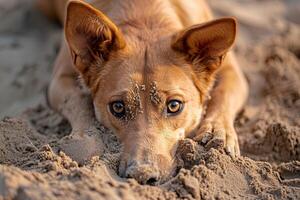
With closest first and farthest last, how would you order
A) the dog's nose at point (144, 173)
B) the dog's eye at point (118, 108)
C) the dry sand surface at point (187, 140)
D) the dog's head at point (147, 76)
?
the dry sand surface at point (187, 140) → the dog's nose at point (144, 173) → the dog's head at point (147, 76) → the dog's eye at point (118, 108)

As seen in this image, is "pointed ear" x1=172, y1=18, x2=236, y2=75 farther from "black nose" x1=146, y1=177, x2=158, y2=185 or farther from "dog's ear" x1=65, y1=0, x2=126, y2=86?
"black nose" x1=146, y1=177, x2=158, y2=185

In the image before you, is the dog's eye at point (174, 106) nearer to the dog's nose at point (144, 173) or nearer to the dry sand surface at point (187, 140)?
the dry sand surface at point (187, 140)

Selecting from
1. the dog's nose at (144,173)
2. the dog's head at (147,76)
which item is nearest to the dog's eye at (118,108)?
the dog's head at (147,76)

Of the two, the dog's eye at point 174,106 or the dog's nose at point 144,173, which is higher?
the dog's eye at point 174,106

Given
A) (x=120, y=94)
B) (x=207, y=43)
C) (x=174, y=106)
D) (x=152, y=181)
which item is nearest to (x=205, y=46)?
(x=207, y=43)

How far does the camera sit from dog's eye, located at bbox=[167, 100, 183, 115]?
3.61 m

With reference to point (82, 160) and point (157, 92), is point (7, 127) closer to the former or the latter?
point (82, 160)

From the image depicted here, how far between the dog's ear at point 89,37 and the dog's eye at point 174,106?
0.52 meters

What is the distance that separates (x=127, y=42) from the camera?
3.89 metres

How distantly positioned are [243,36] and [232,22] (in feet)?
7.45

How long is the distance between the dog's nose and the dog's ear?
94 cm

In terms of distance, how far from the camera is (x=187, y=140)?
351 centimetres

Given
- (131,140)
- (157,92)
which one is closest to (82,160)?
(131,140)

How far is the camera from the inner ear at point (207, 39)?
3609 mm
